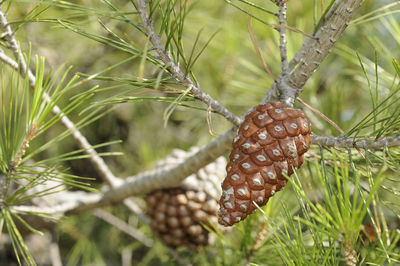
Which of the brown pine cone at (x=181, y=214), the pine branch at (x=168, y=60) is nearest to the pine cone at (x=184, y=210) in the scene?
the brown pine cone at (x=181, y=214)

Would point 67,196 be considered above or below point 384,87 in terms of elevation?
below

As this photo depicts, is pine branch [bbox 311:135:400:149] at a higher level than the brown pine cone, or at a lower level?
higher

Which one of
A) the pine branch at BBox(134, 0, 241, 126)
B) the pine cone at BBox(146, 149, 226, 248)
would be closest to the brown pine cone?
the pine cone at BBox(146, 149, 226, 248)

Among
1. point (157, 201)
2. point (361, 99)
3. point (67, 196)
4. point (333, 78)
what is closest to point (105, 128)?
point (67, 196)

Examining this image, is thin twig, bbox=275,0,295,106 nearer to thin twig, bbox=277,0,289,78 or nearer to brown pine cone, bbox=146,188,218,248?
thin twig, bbox=277,0,289,78

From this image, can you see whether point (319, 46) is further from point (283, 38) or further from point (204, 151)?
point (204, 151)

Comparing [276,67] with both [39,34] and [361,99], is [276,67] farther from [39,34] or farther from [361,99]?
[39,34]
